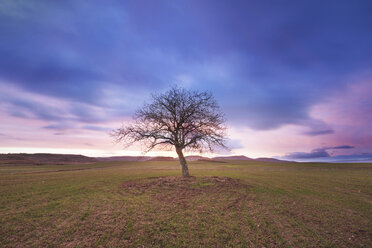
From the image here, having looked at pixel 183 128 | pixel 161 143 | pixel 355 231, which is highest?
pixel 183 128

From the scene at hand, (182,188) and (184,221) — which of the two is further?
(182,188)

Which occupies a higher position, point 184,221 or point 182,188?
point 182,188

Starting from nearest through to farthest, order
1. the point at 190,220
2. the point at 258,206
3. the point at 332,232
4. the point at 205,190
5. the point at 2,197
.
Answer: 1. the point at 332,232
2. the point at 190,220
3. the point at 258,206
4. the point at 2,197
5. the point at 205,190

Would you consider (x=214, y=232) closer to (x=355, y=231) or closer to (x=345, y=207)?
(x=355, y=231)

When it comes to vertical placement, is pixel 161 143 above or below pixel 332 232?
above

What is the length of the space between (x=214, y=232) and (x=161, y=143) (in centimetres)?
1320

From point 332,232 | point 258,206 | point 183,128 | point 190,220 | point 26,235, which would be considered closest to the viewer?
point 26,235

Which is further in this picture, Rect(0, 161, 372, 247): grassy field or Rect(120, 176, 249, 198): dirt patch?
Rect(120, 176, 249, 198): dirt patch

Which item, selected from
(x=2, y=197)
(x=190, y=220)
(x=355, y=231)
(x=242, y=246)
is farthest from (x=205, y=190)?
(x=2, y=197)

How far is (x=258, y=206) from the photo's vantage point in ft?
35.1

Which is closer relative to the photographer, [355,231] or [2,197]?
[355,231]

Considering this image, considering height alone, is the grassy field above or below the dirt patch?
below

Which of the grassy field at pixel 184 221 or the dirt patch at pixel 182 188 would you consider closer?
the grassy field at pixel 184 221

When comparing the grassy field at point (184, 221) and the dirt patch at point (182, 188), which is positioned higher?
the dirt patch at point (182, 188)
